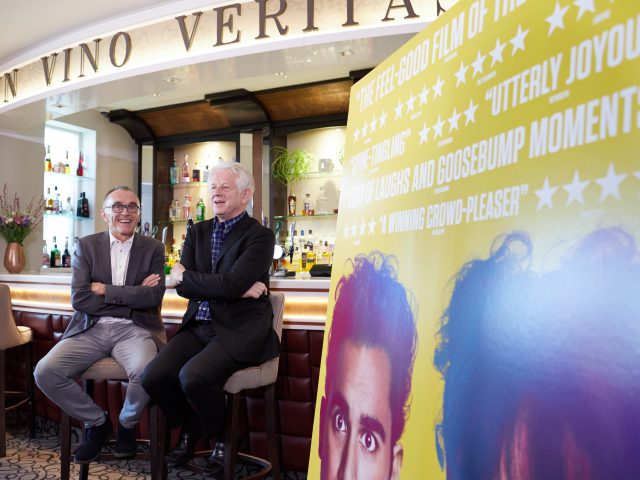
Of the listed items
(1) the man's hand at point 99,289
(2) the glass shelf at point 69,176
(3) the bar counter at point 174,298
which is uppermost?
(2) the glass shelf at point 69,176

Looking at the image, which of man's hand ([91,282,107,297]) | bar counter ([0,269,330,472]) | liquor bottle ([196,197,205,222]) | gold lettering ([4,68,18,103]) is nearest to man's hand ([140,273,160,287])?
man's hand ([91,282,107,297])

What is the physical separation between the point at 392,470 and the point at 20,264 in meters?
4.32

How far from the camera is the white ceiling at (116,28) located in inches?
139

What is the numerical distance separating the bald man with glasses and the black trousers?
0.69 feet

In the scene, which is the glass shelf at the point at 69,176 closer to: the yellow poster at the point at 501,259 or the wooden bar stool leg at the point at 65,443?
the wooden bar stool leg at the point at 65,443

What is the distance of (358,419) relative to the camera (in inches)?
51.4

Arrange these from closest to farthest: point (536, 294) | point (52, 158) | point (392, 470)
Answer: point (536, 294)
point (392, 470)
point (52, 158)

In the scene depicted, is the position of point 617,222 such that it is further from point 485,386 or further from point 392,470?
point 392,470

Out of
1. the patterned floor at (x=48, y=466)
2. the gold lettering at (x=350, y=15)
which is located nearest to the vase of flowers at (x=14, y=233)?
the patterned floor at (x=48, y=466)

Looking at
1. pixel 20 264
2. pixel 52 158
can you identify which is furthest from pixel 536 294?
pixel 52 158

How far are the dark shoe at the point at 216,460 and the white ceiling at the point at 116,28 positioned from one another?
223 cm

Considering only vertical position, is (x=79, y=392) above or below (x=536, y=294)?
below

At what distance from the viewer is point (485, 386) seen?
0.91 meters

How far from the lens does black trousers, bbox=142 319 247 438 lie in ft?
7.84
